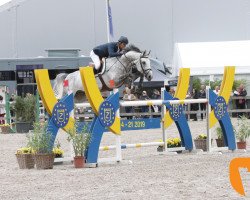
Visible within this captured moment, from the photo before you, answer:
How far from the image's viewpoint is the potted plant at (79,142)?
10.8 metres

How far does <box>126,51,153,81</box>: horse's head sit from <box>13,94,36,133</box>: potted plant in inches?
279

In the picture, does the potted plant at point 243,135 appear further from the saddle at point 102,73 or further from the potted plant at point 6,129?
the potted plant at point 6,129

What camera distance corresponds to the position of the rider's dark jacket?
48.5ft

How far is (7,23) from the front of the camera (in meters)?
33.0

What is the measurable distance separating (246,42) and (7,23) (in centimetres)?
1001

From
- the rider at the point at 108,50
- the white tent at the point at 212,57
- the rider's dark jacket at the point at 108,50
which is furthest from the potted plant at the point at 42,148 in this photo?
the white tent at the point at 212,57

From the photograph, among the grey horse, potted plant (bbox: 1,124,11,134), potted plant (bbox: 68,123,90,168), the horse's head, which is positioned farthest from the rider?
potted plant (bbox: 1,124,11,134)

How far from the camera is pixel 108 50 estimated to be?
1498 centimetres

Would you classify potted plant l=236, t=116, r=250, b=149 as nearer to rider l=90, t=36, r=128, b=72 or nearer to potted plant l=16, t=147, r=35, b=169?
rider l=90, t=36, r=128, b=72

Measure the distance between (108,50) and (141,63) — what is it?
679 mm

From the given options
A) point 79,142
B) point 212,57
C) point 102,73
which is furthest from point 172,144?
point 212,57

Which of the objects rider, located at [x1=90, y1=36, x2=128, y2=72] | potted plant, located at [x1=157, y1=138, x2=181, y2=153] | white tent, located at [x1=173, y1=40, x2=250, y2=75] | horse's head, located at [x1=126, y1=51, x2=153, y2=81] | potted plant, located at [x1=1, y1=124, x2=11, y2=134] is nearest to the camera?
potted plant, located at [x1=157, y1=138, x2=181, y2=153]

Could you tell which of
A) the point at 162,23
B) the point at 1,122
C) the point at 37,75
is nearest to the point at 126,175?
the point at 37,75

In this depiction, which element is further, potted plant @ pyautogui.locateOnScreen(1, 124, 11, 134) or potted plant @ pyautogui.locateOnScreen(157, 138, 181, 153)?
potted plant @ pyautogui.locateOnScreen(1, 124, 11, 134)
